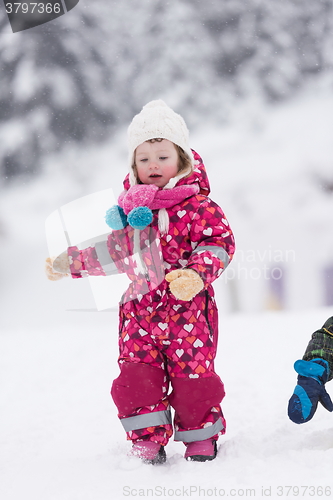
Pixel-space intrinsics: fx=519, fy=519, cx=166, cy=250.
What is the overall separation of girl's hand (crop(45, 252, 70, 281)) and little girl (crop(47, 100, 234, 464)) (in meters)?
0.19

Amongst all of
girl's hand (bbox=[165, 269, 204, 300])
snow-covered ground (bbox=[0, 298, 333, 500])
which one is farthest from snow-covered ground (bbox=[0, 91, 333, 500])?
girl's hand (bbox=[165, 269, 204, 300])

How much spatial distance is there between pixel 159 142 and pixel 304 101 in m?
3.77

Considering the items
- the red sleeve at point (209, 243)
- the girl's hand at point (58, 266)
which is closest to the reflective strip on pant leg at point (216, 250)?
the red sleeve at point (209, 243)

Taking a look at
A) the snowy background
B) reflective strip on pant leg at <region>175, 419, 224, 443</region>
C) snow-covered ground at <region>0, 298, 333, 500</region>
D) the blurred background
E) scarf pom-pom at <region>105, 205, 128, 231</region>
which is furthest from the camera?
the blurred background

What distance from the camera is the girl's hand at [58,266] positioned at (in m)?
1.53

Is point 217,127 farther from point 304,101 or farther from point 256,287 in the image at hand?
point 256,287

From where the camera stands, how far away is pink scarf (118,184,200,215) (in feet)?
4.62

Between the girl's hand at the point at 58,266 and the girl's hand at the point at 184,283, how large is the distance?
387 millimetres

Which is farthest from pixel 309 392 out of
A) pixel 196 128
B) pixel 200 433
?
pixel 196 128

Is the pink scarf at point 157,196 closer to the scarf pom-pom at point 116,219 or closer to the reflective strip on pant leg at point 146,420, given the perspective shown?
the scarf pom-pom at point 116,219

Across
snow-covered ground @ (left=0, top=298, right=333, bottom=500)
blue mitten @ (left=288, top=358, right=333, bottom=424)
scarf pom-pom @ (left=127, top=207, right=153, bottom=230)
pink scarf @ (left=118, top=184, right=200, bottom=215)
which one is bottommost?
snow-covered ground @ (left=0, top=298, right=333, bottom=500)

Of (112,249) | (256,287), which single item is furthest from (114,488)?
(256,287)

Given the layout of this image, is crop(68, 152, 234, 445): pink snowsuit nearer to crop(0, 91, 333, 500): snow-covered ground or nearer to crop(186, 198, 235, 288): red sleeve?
crop(186, 198, 235, 288): red sleeve

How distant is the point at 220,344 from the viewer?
2746 millimetres
